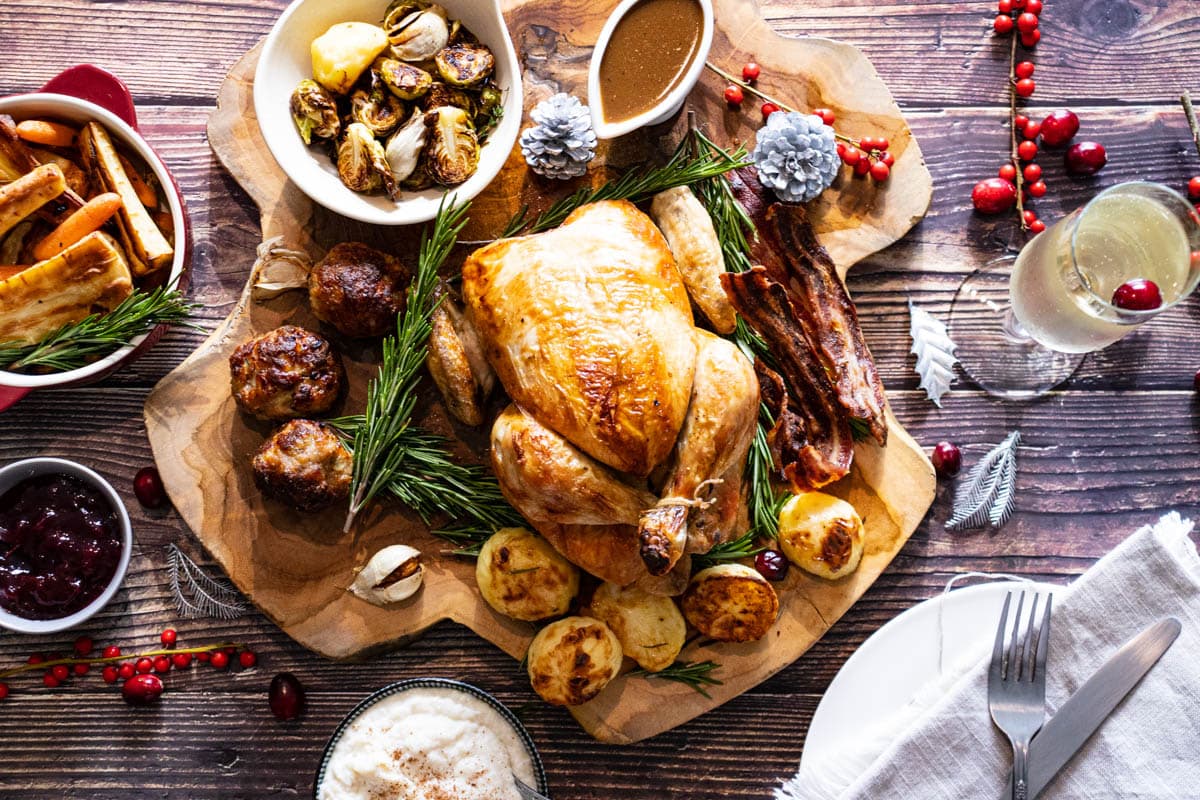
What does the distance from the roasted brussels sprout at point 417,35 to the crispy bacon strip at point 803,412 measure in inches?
42.8

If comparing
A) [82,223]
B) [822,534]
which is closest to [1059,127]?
[822,534]

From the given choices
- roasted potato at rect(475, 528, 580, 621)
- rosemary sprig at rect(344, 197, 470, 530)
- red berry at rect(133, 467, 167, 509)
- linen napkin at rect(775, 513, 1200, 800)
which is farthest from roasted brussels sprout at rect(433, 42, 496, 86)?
linen napkin at rect(775, 513, 1200, 800)

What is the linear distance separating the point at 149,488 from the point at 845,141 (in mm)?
2379

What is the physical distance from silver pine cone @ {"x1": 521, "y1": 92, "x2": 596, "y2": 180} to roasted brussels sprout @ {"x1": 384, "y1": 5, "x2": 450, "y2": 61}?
342 mm

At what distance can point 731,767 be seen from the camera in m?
2.90

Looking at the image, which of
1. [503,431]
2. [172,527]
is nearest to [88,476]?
[172,527]

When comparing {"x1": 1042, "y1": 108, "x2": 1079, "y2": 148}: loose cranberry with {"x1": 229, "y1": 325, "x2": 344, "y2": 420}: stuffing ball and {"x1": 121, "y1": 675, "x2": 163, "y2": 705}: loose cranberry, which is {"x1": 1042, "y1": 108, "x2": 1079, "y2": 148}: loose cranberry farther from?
{"x1": 121, "y1": 675, "x2": 163, "y2": 705}: loose cranberry

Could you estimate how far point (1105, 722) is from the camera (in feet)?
8.22

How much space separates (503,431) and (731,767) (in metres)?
1.30

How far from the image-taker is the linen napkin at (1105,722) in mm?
2479

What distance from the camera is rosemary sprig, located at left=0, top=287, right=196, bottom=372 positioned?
2.56 metres

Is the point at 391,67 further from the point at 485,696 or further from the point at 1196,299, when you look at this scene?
the point at 1196,299

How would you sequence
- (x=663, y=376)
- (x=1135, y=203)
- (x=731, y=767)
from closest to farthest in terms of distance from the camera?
(x=663, y=376) → (x=1135, y=203) → (x=731, y=767)

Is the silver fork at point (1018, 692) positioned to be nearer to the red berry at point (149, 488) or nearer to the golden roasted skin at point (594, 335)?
the golden roasted skin at point (594, 335)
